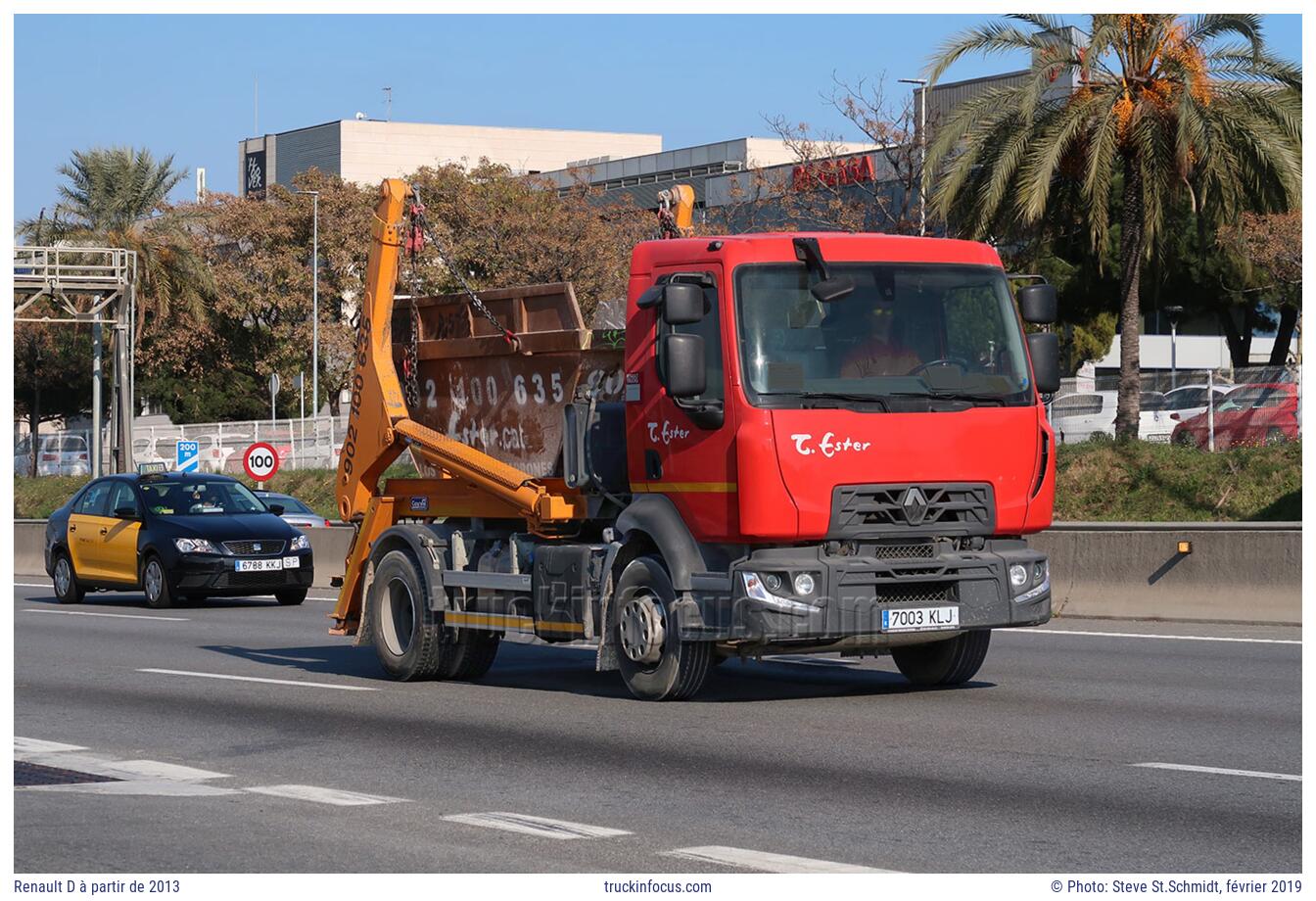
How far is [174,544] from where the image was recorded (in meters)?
24.2

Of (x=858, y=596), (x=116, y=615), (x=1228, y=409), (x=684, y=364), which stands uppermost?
(x=684, y=364)

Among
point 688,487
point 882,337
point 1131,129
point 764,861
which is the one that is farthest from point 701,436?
point 1131,129

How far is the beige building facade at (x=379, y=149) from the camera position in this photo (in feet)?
391

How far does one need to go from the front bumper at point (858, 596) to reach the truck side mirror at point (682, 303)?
56.4 inches

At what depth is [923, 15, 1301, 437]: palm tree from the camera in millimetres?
29828

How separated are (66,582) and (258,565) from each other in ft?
12.0

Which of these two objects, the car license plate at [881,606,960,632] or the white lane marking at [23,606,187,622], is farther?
the white lane marking at [23,606,187,622]

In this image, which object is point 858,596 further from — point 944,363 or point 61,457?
point 61,457

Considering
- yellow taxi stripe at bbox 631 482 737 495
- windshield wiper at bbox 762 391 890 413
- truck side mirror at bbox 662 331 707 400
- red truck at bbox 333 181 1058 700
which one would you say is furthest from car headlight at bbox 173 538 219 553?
windshield wiper at bbox 762 391 890 413

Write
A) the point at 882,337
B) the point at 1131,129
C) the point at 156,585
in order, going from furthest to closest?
the point at 1131,129 < the point at 156,585 < the point at 882,337

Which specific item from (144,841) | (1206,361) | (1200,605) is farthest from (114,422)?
(1206,361)

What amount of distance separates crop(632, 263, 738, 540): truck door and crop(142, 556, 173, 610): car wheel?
43.1 ft

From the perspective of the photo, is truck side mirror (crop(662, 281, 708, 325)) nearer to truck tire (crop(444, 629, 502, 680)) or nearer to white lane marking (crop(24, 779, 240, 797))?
truck tire (crop(444, 629, 502, 680))

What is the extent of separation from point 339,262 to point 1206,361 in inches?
1616
